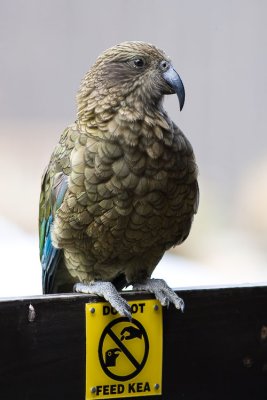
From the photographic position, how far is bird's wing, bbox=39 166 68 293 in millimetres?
1652

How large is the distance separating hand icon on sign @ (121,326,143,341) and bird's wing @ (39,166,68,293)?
14.9 inches

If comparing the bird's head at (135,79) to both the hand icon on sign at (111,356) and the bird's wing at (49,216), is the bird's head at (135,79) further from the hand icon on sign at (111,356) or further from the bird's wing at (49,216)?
the hand icon on sign at (111,356)

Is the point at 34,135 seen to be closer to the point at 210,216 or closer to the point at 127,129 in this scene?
the point at 210,216

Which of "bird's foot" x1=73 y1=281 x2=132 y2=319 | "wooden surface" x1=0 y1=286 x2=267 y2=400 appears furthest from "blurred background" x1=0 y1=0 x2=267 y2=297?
"wooden surface" x1=0 y1=286 x2=267 y2=400

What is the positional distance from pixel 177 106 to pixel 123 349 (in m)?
1.43

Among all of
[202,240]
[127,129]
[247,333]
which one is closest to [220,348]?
[247,333]

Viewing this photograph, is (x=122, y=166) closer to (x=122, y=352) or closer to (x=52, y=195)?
(x=52, y=195)

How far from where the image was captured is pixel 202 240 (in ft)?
9.20

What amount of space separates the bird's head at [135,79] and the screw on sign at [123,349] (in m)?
0.46

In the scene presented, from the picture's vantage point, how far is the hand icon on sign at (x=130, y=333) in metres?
1.37

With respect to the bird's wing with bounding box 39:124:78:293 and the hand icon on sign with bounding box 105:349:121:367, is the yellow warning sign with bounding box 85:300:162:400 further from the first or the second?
the bird's wing with bounding box 39:124:78:293

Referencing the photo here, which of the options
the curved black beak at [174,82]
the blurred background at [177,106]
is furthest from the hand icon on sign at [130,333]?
the blurred background at [177,106]

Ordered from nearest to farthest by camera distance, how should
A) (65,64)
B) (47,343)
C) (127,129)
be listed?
1. (47,343)
2. (127,129)
3. (65,64)

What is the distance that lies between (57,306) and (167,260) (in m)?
1.56
